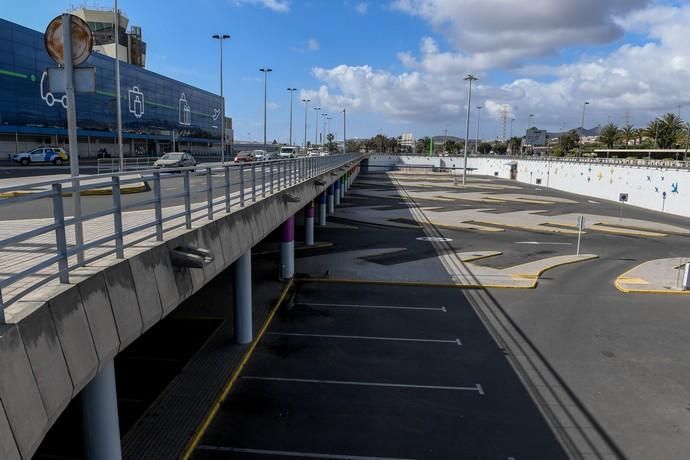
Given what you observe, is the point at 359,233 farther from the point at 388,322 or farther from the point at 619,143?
the point at 619,143

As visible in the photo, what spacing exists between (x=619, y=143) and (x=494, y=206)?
10028cm

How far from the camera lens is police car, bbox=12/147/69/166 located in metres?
47.2

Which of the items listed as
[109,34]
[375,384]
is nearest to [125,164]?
[375,384]

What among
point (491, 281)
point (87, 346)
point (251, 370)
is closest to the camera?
point (87, 346)

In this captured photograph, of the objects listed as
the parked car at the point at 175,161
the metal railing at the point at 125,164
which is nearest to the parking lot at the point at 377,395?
the metal railing at the point at 125,164

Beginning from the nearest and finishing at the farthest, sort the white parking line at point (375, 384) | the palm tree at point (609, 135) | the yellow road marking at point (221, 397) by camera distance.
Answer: the yellow road marking at point (221, 397)
the white parking line at point (375, 384)
the palm tree at point (609, 135)

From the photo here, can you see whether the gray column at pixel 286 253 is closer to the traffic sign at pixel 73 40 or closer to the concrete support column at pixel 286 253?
the concrete support column at pixel 286 253

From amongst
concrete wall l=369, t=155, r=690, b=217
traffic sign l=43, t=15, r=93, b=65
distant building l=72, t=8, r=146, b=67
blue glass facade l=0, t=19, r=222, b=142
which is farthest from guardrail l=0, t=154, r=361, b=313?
distant building l=72, t=8, r=146, b=67

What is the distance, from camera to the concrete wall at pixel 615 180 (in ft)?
162

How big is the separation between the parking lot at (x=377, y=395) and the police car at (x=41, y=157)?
41.4m

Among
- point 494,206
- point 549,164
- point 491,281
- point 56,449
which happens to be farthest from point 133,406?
point 549,164

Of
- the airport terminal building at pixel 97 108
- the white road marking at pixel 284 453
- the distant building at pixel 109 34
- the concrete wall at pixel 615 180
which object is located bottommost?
the white road marking at pixel 284 453

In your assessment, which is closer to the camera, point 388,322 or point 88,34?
point 88,34

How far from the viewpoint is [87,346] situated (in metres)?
5.36
